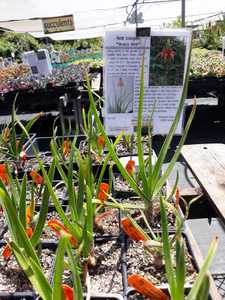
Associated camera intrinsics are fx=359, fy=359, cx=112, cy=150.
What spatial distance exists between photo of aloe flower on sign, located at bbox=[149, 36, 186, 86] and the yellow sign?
625 cm

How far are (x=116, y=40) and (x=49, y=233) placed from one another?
837mm

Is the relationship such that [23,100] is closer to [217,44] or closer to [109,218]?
[109,218]

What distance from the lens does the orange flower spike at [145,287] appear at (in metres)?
0.68

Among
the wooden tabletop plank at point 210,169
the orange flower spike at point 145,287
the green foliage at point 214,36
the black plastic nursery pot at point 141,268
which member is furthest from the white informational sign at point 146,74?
the green foliage at point 214,36

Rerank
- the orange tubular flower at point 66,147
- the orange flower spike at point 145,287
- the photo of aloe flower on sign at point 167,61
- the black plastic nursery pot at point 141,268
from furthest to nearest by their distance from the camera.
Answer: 1. the orange tubular flower at point 66,147
2. the photo of aloe flower on sign at point 167,61
3. the black plastic nursery pot at point 141,268
4. the orange flower spike at point 145,287

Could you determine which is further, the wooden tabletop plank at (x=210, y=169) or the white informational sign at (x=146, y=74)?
the white informational sign at (x=146, y=74)

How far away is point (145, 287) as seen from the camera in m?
0.69

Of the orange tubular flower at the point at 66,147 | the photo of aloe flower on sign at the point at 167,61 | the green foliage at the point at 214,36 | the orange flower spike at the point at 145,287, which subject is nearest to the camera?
the orange flower spike at the point at 145,287

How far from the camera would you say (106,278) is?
2.94ft

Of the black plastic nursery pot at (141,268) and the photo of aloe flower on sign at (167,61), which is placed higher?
the photo of aloe flower on sign at (167,61)

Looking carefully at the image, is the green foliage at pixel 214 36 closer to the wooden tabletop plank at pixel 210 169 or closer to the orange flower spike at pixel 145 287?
the wooden tabletop plank at pixel 210 169

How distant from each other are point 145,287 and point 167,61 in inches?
40.7

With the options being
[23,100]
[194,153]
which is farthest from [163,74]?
[23,100]

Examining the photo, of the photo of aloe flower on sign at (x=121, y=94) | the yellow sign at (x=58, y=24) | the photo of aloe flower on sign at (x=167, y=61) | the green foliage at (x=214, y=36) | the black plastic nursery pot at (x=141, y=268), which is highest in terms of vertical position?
the yellow sign at (x=58, y=24)
